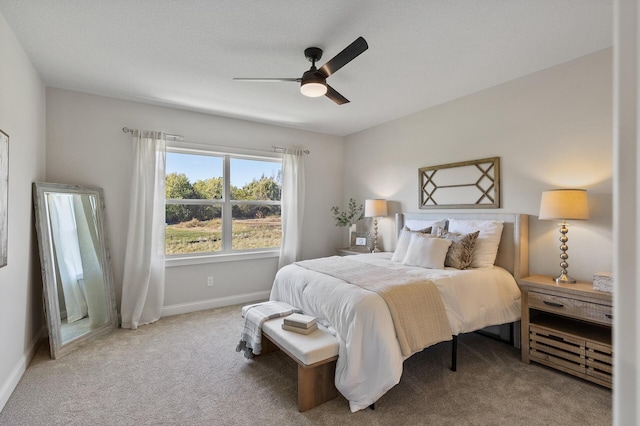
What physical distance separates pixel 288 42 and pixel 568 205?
2.51 meters

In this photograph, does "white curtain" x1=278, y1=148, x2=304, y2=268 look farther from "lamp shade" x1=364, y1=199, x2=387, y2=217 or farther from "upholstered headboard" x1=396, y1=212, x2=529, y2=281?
"upholstered headboard" x1=396, y1=212, x2=529, y2=281

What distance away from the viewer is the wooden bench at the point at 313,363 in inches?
82.7

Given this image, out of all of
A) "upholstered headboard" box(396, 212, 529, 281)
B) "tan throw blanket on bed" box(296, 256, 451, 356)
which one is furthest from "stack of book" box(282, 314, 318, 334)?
"upholstered headboard" box(396, 212, 529, 281)

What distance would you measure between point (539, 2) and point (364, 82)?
1.50m

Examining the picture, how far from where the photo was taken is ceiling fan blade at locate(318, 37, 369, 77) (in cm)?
201

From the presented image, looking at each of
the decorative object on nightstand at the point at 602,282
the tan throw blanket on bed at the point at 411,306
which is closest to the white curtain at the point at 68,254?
the tan throw blanket on bed at the point at 411,306

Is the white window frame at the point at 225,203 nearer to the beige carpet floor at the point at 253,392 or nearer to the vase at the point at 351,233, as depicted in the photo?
the vase at the point at 351,233

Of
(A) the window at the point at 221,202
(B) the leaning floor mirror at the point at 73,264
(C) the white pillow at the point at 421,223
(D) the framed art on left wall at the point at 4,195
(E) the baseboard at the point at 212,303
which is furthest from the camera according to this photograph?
(A) the window at the point at 221,202

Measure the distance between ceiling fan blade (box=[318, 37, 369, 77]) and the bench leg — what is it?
2062 millimetres

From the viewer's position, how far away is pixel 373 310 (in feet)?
6.98

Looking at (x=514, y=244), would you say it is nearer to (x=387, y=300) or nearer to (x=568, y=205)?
(x=568, y=205)

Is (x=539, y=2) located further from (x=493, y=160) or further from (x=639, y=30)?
(x=639, y=30)

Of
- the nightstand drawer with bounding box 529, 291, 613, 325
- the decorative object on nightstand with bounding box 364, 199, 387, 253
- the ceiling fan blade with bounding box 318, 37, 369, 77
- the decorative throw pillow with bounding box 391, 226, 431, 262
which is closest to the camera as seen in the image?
the ceiling fan blade with bounding box 318, 37, 369, 77

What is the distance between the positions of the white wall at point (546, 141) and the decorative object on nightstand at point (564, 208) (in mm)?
164
